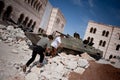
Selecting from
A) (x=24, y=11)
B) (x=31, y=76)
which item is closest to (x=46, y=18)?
(x=24, y=11)

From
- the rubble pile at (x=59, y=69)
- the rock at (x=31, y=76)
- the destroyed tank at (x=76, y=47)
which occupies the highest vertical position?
the destroyed tank at (x=76, y=47)

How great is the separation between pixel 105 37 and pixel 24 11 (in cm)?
1953

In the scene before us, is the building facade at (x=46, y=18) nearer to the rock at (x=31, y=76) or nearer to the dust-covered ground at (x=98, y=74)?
the dust-covered ground at (x=98, y=74)

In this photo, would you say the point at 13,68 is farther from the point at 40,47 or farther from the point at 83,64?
the point at 83,64

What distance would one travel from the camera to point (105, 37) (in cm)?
3728

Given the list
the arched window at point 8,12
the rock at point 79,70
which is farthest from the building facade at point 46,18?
the rock at point 79,70

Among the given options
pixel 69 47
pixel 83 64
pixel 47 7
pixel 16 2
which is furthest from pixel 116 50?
pixel 83 64

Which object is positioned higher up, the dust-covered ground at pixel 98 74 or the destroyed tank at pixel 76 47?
the destroyed tank at pixel 76 47

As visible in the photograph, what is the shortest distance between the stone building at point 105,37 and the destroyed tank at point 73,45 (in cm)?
2291

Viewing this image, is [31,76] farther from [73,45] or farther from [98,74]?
[73,45]

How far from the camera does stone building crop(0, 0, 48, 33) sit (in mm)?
21378

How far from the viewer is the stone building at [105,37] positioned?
36.1 meters

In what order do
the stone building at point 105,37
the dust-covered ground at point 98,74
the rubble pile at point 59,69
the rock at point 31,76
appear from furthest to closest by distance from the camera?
the stone building at point 105,37, the dust-covered ground at point 98,74, the rubble pile at point 59,69, the rock at point 31,76

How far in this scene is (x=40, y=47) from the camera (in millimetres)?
6465
